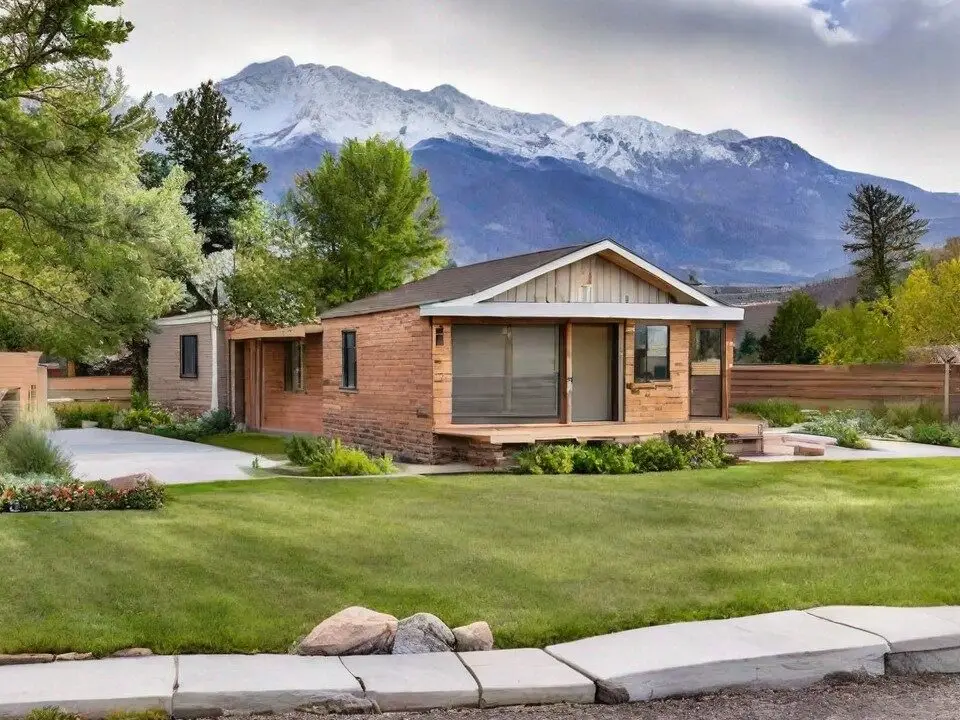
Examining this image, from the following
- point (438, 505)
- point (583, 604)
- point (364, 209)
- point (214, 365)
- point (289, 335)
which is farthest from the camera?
point (364, 209)

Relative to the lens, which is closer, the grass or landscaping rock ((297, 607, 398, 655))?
landscaping rock ((297, 607, 398, 655))

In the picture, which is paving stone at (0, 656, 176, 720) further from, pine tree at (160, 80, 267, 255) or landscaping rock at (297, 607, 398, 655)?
pine tree at (160, 80, 267, 255)

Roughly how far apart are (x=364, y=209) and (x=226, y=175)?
217 inches

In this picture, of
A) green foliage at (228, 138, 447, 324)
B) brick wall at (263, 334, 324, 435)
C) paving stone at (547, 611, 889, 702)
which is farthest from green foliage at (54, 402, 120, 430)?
paving stone at (547, 611, 889, 702)

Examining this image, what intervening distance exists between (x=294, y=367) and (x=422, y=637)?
20.3 meters

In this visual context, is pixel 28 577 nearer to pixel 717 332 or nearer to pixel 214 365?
pixel 717 332

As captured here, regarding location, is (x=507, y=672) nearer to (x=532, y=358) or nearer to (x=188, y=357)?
(x=532, y=358)

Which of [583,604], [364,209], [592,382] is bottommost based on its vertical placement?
[583,604]

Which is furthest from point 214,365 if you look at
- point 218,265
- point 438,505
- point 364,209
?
point 438,505

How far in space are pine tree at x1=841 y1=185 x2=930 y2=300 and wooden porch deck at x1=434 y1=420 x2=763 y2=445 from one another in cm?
3397

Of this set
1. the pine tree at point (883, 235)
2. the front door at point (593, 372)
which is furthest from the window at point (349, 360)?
the pine tree at point (883, 235)

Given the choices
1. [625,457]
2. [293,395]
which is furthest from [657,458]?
[293,395]

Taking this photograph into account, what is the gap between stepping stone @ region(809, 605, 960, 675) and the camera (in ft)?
22.5

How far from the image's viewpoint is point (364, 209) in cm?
3778
